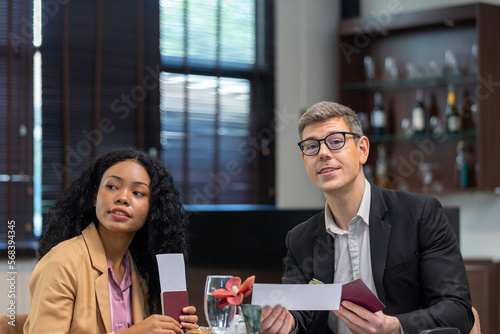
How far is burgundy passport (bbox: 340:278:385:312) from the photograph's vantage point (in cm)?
160

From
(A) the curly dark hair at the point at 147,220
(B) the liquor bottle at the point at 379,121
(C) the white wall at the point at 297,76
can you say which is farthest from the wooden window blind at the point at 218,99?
(A) the curly dark hair at the point at 147,220

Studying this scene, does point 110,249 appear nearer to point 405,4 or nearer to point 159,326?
point 159,326

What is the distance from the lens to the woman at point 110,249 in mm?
1790

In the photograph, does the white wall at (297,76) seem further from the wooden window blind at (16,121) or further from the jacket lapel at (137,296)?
the jacket lapel at (137,296)

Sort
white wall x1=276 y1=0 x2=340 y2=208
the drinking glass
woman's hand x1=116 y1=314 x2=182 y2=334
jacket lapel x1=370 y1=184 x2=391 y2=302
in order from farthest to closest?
white wall x1=276 y1=0 x2=340 y2=208
jacket lapel x1=370 y1=184 x2=391 y2=302
woman's hand x1=116 y1=314 x2=182 y2=334
the drinking glass

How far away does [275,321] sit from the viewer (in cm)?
173

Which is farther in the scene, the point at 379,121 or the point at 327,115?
the point at 379,121

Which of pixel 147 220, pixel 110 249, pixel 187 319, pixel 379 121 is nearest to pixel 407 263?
pixel 187 319

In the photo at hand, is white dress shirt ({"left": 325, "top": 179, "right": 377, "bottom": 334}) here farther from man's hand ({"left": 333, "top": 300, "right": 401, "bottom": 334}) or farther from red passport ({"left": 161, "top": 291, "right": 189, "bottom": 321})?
red passport ({"left": 161, "top": 291, "right": 189, "bottom": 321})

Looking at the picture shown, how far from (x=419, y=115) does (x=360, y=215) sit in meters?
2.73

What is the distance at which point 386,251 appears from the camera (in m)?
2.07

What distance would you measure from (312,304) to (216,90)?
3.48 metres

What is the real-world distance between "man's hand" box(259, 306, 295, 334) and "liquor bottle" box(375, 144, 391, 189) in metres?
3.17

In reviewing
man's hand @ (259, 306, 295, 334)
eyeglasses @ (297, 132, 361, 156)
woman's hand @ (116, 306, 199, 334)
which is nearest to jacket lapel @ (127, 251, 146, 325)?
woman's hand @ (116, 306, 199, 334)
